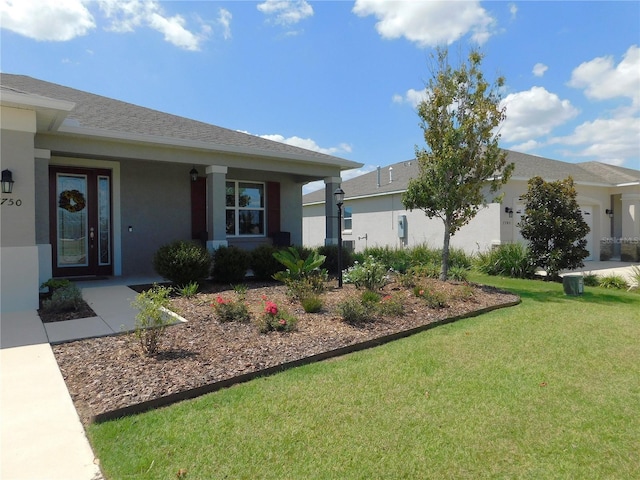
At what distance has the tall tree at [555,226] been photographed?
1041 centimetres

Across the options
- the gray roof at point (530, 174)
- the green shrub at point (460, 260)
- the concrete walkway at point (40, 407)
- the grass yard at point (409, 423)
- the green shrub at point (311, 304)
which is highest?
the gray roof at point (530, 174)

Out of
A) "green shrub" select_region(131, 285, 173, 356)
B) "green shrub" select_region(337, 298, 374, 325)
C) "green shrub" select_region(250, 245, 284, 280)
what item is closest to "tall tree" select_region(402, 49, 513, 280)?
"green shrub" select_region(250, 245, 284, 280)

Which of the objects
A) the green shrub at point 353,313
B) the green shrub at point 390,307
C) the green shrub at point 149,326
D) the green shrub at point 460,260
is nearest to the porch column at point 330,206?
the green shrub at point 460,260

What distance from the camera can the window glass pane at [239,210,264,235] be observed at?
12148 mm

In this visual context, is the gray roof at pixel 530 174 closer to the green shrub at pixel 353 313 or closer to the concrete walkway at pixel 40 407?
the green shrub at pixel 353 313

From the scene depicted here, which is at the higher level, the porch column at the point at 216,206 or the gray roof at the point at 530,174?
the gray roof at the point at 530,174

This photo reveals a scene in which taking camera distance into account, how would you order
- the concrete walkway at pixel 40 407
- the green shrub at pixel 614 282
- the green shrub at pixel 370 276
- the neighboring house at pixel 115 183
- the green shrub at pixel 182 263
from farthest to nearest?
the green shrub at pixel 614 282 → the green shrub at pixel 182 263 → the green shrub at pixel 370 276 → the neighboring house at pixel 115 183 → the concrete walkway at pixel 40 407

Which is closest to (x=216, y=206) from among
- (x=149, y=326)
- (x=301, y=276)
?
(x=301, y=276)

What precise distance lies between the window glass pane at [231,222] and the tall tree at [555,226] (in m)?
8.59

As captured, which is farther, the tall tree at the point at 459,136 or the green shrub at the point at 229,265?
the tall tree at the point at 459,136

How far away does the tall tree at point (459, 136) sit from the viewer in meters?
9.19

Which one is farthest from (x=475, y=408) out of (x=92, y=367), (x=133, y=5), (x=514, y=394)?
(x=133, y=5)

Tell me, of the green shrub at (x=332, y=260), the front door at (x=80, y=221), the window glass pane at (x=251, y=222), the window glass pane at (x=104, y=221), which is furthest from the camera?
the window glass pane at (x=251, y=222)

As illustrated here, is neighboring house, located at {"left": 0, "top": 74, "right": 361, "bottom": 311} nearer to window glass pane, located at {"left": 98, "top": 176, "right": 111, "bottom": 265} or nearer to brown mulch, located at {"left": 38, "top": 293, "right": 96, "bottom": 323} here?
window glass pane, located at {"left": 98, "top": 176, "right": 111, "bottom": 265}
